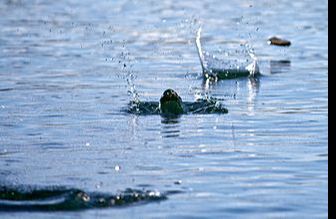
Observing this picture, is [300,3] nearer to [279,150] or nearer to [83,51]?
[83,51]

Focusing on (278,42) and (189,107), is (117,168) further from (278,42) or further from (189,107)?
(278,42)

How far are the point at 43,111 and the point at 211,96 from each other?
2383 millimetres

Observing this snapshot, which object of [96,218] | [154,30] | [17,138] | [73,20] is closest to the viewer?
[96,218]

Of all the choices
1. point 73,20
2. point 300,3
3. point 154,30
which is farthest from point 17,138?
point 300,3

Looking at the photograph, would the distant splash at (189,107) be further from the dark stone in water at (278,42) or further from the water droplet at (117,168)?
the dark stone in water at (278,42)

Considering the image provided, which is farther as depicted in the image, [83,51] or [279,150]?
[83,51]

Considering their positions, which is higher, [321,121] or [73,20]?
[73,20]

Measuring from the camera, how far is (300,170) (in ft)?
35.6

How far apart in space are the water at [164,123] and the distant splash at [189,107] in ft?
0.63

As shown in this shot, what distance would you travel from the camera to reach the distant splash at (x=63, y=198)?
9461 mm

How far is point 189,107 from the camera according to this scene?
14.7m

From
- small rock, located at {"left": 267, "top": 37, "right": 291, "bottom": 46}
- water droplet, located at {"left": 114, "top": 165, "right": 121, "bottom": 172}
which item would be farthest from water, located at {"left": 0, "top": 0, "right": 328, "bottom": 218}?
small rock, located at {"left": 267, "top": 37, "right": 291, "bottom": 46}

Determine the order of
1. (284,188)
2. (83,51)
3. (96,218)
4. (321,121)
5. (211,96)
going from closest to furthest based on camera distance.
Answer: (96,218), (284,188), (321,121), (211,96), (83,51)

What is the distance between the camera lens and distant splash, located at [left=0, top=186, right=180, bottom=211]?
946cm
